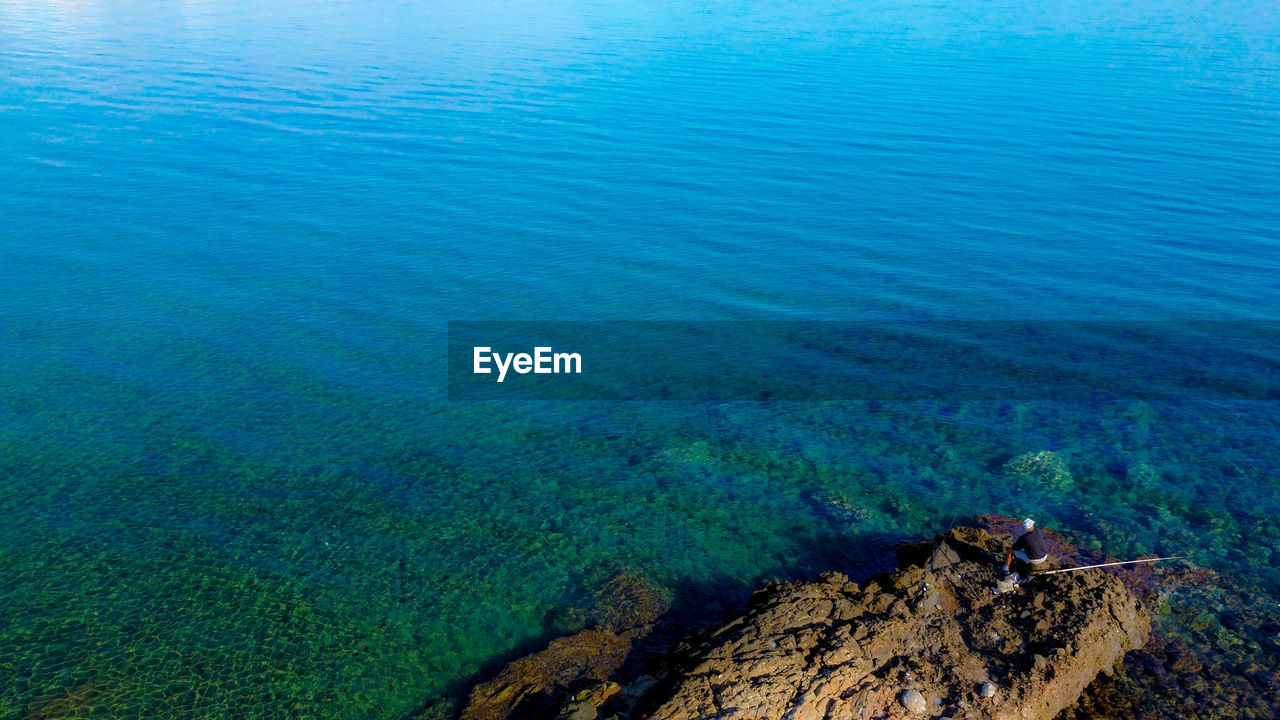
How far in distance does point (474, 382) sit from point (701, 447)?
4.37m

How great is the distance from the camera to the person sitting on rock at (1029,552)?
34.0 feet

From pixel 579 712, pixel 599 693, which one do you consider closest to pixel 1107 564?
pixel 599 693

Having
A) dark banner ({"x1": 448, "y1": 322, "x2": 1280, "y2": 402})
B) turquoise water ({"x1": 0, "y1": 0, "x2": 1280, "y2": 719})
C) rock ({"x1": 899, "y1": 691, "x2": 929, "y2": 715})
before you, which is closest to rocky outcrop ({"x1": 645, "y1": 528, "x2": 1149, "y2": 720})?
rock ({"x1": 899, "y1": 691, "x2": 929, "y2": 715})

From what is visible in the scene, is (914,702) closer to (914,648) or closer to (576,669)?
(914,648)

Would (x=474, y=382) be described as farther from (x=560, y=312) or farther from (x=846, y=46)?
(x=846, y=46)

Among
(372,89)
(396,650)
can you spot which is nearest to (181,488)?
(396,650)

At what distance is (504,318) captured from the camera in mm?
18172

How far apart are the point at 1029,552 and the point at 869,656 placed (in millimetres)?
2861

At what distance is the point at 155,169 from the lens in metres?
25.6

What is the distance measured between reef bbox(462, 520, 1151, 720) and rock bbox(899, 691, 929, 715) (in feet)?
0.03

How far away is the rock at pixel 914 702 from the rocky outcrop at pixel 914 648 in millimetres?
10

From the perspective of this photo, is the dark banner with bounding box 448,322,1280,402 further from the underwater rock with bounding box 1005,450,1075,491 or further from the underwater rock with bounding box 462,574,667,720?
the underwater rock with bounding box 462,574,667,720
